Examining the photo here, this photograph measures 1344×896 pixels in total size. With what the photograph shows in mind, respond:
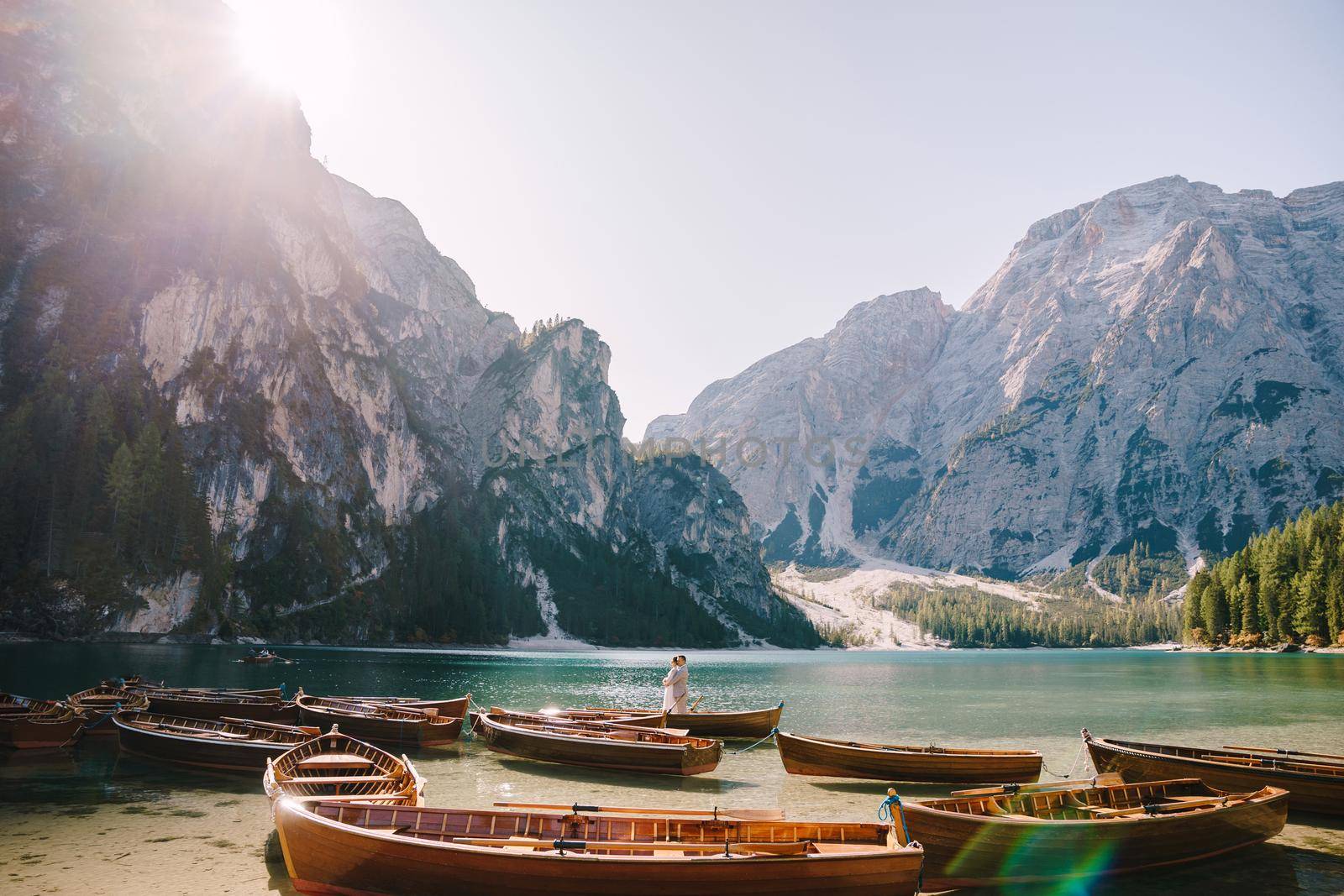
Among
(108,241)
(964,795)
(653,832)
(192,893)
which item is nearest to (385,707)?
(192,893)

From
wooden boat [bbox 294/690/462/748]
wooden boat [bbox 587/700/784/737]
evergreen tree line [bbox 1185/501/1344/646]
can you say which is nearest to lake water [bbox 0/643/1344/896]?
wooden boat [bbox 294/690/462/748]

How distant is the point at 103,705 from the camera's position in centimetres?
3969

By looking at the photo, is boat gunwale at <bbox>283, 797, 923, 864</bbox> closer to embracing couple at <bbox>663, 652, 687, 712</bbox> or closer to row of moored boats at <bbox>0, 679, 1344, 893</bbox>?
row of moored boats at <bbox>0, 679, 1344, 893</bbox>

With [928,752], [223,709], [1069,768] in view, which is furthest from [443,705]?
[1069,768]

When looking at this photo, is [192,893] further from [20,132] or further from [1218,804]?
[20,132]

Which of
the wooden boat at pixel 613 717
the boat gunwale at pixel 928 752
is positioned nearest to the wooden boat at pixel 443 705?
the wooden boat at pixel 613 717

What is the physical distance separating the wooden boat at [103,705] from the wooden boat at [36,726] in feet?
2.81

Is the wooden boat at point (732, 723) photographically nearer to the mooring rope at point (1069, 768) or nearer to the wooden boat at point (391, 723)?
the wooden boat at point (391, 723)

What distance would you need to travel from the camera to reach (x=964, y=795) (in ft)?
66.6

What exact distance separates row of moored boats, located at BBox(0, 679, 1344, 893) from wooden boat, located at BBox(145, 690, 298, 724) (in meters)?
3.76

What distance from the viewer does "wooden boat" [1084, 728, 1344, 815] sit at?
25.6 meters

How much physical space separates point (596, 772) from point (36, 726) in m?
24.5

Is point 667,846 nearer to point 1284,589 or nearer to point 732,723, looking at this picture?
point 732,723

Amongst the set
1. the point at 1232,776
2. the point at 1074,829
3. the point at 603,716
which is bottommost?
the point at 603,716
